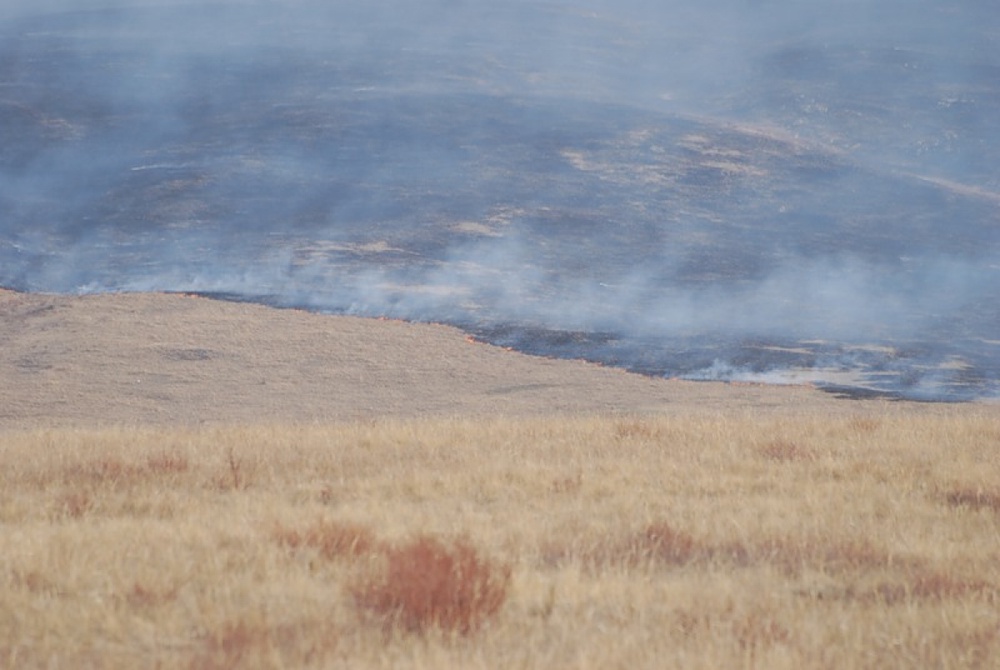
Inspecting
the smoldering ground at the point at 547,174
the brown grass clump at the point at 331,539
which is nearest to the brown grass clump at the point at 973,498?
the brown grass clump at the point at 331,539

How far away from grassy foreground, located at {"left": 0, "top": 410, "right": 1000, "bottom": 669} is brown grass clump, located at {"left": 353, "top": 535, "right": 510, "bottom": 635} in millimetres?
16

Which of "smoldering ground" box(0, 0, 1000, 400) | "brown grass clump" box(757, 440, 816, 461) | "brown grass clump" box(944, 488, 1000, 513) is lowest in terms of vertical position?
"brown grass clump" box(944, 488, 1000, 513)

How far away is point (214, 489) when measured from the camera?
9.88 m

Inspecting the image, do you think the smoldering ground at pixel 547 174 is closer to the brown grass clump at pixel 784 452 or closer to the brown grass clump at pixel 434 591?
the brown grass clump at pixel 784 452

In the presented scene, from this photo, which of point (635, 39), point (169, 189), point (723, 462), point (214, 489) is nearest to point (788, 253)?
point (169, 189)

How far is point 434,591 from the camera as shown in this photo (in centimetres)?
607

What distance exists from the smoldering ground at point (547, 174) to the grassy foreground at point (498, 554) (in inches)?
592

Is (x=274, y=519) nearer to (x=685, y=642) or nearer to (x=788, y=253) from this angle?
(x=685, y=642)

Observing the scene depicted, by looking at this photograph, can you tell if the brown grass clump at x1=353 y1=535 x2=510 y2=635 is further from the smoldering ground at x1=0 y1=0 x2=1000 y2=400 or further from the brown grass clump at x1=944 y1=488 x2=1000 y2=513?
the smoldering ground at x1=0 y1=0 x2=1000 y2=400

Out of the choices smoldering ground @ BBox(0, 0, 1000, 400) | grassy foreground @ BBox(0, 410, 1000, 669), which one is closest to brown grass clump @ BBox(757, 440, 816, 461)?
grassy foreground @ BBox(0, 410, 1000, 669)

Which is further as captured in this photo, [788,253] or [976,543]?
[788,253]

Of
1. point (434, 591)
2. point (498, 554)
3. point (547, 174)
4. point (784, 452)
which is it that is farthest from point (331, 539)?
point (547, 174)

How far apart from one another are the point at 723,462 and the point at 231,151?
43003mm

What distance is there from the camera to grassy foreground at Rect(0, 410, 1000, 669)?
5625 mm
